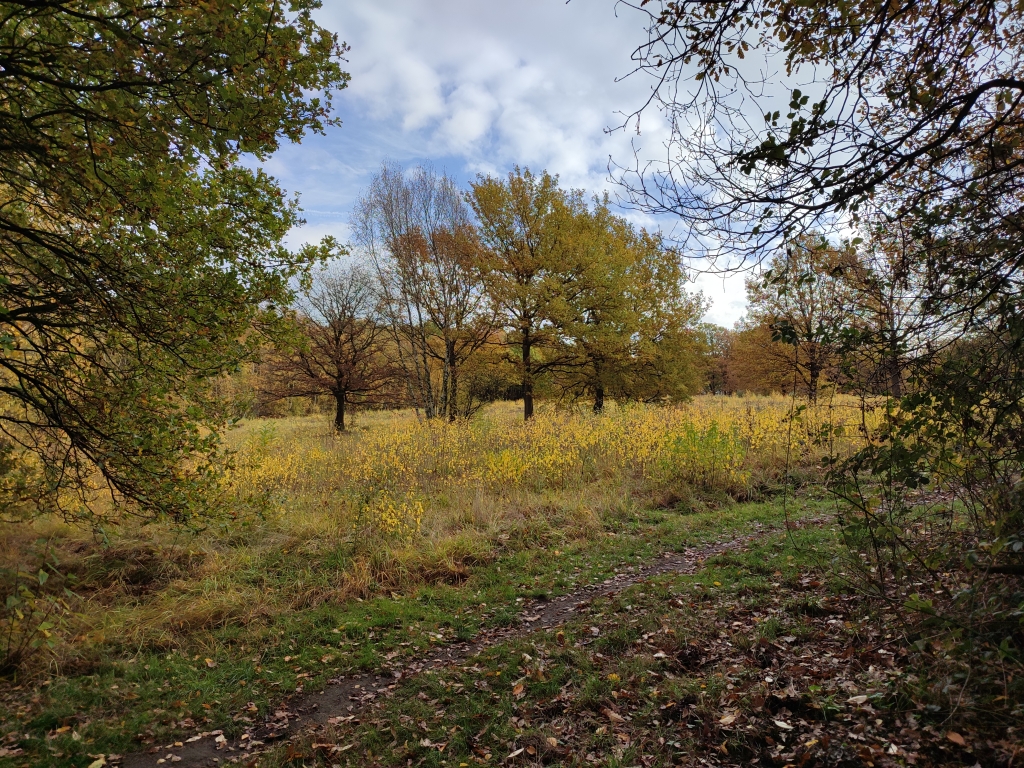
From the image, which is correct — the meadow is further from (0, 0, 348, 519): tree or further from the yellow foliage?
(0, 0, 348, 519): tree

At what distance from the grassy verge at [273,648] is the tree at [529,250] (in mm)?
8903

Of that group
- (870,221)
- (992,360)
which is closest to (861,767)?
(992,360)

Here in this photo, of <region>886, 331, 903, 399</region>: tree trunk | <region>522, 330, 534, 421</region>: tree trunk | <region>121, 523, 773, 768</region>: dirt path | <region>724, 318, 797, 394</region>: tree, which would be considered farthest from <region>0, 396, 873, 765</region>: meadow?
<region>724, 318, 797, 394</region>: tree

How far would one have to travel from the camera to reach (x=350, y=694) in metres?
4.25

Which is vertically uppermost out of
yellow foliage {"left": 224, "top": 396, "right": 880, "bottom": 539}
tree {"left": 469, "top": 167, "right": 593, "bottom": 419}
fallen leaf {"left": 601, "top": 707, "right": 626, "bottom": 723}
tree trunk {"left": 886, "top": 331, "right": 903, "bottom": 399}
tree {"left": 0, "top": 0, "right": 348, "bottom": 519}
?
tree {"left": 469, "top": 167, "right": 593, "bottom": 419}

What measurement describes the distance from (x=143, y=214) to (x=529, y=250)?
12627 millimetres

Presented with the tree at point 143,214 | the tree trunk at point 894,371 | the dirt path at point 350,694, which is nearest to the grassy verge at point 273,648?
the dirt path at point 350,694

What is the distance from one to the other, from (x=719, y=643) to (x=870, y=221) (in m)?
3.34

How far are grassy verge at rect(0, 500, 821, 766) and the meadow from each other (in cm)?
2

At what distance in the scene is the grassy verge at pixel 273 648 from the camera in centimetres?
370

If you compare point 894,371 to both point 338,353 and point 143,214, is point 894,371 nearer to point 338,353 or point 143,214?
point 143,214

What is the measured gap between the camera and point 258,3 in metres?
2.97

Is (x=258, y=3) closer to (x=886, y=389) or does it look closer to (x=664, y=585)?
(x=886, y=389)

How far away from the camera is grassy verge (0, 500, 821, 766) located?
3.70 m
